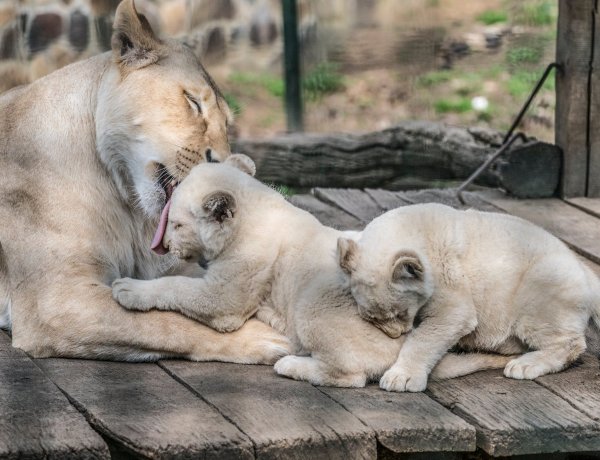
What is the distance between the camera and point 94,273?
3826 millimetres

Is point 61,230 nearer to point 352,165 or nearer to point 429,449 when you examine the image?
point 429,449

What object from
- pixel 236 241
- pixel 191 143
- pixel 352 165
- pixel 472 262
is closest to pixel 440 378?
pixel 472 262

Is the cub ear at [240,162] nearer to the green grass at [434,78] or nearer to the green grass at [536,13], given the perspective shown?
the green grass at [434,78]

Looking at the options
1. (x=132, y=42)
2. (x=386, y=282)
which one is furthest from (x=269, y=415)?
(x=132, y=42)

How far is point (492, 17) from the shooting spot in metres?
9.22

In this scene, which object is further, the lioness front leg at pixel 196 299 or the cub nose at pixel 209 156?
the cub nose at pixel 209 156

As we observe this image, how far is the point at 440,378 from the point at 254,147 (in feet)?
12.2

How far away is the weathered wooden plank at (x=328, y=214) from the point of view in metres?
5.11

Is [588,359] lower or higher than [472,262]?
lower

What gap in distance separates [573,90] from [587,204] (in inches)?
20.0

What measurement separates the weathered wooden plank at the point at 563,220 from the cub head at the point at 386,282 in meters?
1.46

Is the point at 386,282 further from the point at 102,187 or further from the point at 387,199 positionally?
the point at 387,199

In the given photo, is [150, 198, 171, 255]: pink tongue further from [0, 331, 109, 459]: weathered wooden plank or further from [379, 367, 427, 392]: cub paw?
[379, 367, 427, 392]: cub paw

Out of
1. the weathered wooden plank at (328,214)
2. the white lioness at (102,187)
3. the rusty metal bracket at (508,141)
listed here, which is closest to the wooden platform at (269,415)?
the white lioness at (102,187)
